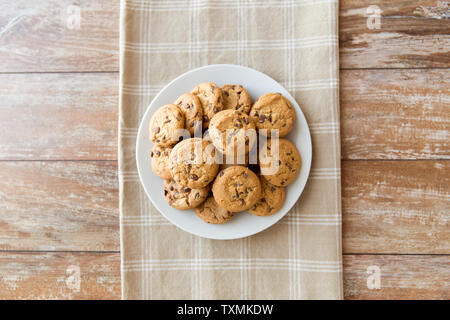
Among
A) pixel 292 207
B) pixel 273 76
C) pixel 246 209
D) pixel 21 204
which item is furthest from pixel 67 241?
pixel 273 76

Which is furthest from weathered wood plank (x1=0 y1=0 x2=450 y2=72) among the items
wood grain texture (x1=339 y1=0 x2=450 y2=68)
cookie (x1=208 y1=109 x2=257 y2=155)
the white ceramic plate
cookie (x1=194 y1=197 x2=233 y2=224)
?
cookie (x1=194 y1=197 x2=233 y2=224)

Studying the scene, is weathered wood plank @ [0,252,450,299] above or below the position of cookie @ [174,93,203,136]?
below

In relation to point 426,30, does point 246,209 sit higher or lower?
lower

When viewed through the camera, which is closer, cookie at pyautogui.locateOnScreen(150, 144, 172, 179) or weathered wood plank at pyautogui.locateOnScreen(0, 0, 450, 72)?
cookie at pyautogui.locateOnScreen(150, 144, 172, 179)

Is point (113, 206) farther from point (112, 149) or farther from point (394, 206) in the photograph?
point (394, 206)

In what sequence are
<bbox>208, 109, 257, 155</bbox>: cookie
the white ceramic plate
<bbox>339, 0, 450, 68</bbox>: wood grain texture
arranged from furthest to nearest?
1. <bbox>339, 0, 450, 68</bbox>: wood grain texture
2. the white ceramic plate
3. <bbox>208, 109, 257, 155</bbox>: cookie

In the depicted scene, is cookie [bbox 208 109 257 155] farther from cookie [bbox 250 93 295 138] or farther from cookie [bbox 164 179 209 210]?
cookie [bbox 164 179 209 210]

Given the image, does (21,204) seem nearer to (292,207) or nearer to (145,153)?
(145,153)

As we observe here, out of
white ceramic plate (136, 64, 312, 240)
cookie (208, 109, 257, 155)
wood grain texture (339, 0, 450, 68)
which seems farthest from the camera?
wood grain texture (339, 0, 450, 68)
